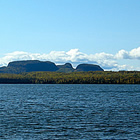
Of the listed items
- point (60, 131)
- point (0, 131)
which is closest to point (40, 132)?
point (60, 131)

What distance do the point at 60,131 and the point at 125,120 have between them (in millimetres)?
16292

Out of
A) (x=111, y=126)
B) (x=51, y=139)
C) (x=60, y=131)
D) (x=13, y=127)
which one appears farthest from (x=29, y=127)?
(x=111, y=126)

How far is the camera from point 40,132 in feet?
161

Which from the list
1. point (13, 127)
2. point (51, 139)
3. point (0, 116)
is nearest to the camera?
point (51, 139)

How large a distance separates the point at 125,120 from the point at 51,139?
21.3 metres

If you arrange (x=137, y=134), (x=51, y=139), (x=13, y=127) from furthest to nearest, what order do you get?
(x=13, y=127)
(x=137, y=134)
(x=51, y=139)

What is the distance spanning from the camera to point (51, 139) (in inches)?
1745

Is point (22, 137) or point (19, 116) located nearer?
point (22, 137)

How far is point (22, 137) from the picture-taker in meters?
45.5

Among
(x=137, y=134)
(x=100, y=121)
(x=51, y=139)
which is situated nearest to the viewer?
(x=51, y=139)

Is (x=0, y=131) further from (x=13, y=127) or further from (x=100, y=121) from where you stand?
(x=100, y=121)

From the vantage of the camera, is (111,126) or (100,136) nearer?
(100,136)

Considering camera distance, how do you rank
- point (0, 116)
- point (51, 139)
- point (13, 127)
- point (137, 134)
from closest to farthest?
point (51, 139), point (137, 134), point (13, 127), point (0, 116)

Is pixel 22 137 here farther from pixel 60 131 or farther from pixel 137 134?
pixel 137 134
